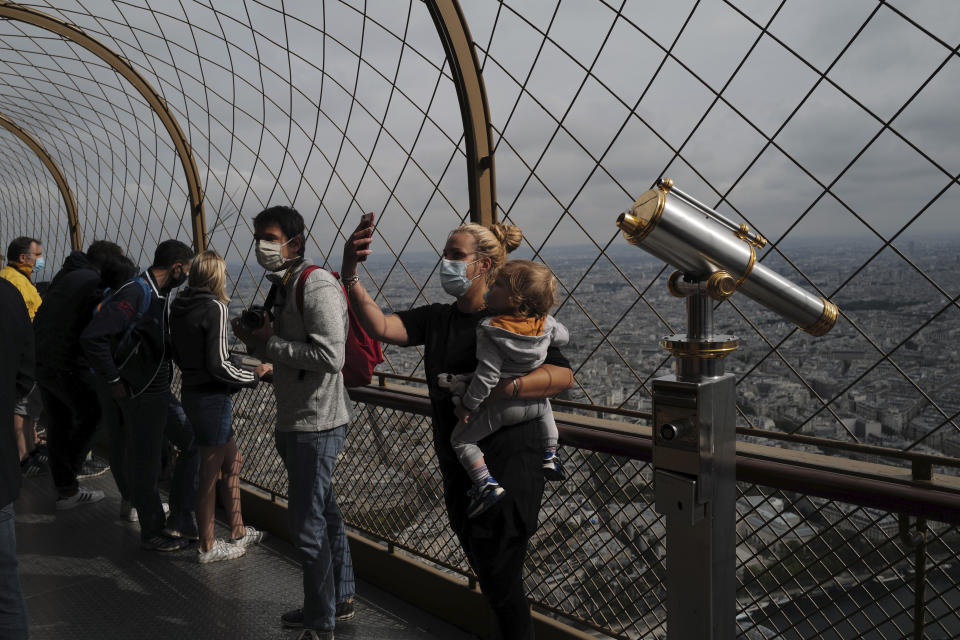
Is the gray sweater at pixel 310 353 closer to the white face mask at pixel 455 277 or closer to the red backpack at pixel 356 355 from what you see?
the red backpack at pixel 356 355

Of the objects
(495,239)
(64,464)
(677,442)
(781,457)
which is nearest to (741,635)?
(781,457)

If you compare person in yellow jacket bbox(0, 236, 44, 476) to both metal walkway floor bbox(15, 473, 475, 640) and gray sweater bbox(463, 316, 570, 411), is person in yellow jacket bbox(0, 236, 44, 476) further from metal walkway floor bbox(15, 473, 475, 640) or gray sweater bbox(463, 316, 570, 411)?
gray sweater bbox(463, 316, 570, 411)

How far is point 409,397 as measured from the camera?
3105mm

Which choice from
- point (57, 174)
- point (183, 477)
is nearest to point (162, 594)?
point (183, 477)

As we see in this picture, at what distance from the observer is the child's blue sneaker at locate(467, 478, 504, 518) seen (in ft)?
6.38

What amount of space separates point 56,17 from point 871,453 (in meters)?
7.14

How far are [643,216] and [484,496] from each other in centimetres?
114

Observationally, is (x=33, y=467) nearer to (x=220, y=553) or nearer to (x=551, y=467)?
(x=220, y=553)

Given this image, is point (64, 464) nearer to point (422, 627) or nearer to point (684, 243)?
point (422, 627)

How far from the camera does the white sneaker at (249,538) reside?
12.3ft

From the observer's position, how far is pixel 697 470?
117cm

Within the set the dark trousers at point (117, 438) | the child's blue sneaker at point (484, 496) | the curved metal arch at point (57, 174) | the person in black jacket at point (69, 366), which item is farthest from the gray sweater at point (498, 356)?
the curved metal arch at point (57, 174)

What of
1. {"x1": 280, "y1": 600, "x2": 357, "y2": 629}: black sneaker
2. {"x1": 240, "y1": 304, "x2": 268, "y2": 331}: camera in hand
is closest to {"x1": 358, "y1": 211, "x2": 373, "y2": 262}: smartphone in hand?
{"x1": 240, "y1": 304, "x2": 268, "y2": 331}: camera in hand

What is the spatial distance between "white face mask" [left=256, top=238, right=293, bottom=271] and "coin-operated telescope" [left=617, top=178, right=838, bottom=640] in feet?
5.71
